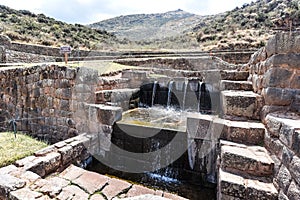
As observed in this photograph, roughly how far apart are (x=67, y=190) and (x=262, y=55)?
3.60m

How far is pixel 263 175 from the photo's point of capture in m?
2.41

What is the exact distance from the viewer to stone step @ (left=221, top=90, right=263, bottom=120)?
3180 mm

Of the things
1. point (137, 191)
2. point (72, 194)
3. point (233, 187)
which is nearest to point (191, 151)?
point (137, 191)

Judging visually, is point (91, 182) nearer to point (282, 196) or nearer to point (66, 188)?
point (66, 188)

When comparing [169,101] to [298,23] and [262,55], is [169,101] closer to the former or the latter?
[262,55]

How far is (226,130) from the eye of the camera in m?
2.94

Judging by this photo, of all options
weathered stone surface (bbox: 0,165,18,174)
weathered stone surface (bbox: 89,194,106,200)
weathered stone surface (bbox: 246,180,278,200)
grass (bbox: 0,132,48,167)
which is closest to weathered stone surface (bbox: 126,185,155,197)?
weathered stone surface (bbox: 89,194,106,200)

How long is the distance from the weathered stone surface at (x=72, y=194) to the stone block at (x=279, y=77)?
113 inches

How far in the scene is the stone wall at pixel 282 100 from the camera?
2.14 metres

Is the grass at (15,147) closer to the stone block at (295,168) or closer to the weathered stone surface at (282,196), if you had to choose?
the weathered stone surface at (282,196)

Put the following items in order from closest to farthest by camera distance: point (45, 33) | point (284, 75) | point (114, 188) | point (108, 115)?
1. point (284, 75)
2. point (114, 188)
3. point (108, 115)
4. point (45, 33)

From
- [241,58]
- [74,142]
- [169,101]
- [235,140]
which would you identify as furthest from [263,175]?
[241,58]

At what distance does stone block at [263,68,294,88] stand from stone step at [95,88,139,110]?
3.34 metres

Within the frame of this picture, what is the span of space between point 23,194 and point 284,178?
116 inches
